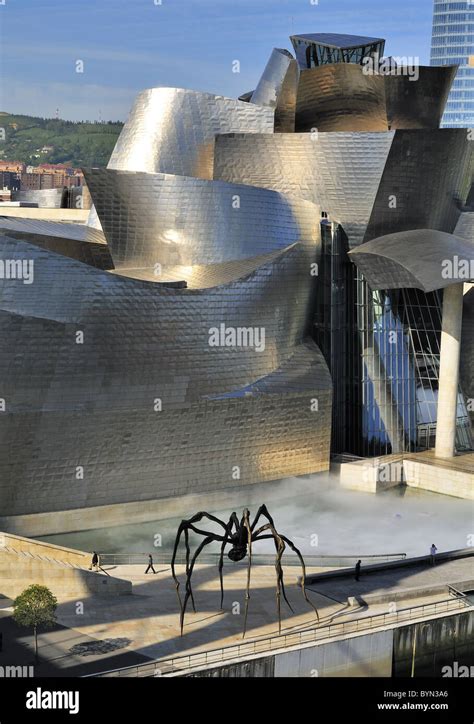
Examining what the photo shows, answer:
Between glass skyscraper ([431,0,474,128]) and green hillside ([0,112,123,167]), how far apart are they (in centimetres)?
3861

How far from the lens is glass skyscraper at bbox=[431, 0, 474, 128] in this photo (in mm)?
125688

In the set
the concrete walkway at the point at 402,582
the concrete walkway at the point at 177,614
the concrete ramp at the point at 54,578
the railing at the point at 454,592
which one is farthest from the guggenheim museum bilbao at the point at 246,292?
the railing at the point at 454,592

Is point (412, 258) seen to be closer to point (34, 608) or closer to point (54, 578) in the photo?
point (54, 578)

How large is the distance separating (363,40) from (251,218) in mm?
10012

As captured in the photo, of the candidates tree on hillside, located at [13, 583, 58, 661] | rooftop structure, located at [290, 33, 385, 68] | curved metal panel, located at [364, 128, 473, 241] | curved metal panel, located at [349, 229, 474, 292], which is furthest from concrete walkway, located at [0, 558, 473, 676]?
rooftop structure, located at [290, 33, 385, 68]

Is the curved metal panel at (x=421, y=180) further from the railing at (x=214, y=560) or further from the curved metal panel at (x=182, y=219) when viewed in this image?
the railing at (x=214, y=560)

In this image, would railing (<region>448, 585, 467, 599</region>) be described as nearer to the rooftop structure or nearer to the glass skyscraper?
the rooftop structure

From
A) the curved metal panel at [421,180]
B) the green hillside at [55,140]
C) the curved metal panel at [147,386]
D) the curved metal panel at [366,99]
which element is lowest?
the curved metal panel at [147,386]

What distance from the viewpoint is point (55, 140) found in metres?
145

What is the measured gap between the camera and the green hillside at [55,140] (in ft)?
444

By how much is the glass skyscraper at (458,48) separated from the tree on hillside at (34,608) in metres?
114

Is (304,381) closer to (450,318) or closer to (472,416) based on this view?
(450,318)

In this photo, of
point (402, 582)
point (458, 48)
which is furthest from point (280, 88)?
point (458, 48)

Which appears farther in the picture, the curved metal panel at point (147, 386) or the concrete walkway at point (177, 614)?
the curved metal panel at point (147, 386)
